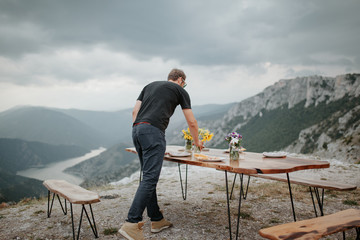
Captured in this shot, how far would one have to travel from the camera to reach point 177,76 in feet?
12.1

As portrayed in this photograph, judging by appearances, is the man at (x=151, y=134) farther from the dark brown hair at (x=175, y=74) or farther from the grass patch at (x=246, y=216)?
the grass patch at (x=246, y=216)

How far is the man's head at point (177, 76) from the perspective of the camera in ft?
12.1

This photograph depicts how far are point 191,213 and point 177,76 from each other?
2736 mm

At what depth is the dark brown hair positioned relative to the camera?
12.1 feet

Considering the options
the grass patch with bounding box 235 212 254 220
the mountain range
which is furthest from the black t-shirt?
the mountain range

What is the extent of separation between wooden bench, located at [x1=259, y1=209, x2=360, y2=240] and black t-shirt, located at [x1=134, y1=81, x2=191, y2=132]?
72.7 inches

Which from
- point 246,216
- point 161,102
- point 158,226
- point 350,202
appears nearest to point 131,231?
point 158,226

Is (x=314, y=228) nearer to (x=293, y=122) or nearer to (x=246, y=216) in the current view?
(x=246, y=216)

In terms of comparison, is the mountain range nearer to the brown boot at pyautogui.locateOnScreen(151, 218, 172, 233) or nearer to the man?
the brown boot at pyautogui.locateOnScreen(151, 218, 172, 233)

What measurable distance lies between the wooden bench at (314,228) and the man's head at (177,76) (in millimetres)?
2395

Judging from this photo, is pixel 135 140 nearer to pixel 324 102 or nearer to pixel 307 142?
pixel 307 142

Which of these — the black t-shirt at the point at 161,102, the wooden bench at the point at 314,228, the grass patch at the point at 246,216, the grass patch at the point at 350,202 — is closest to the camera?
the wooden bench at the point at 314,228

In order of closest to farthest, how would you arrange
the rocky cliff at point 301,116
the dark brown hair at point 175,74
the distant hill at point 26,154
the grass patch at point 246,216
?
the dark brown hair at point 175,74 → the grass patch at point 246,216 → the rocky cliff at point 301,116 → the distant hill at point 26,154

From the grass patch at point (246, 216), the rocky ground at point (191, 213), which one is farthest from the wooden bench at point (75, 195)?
the grass patch at point (246, 216)
